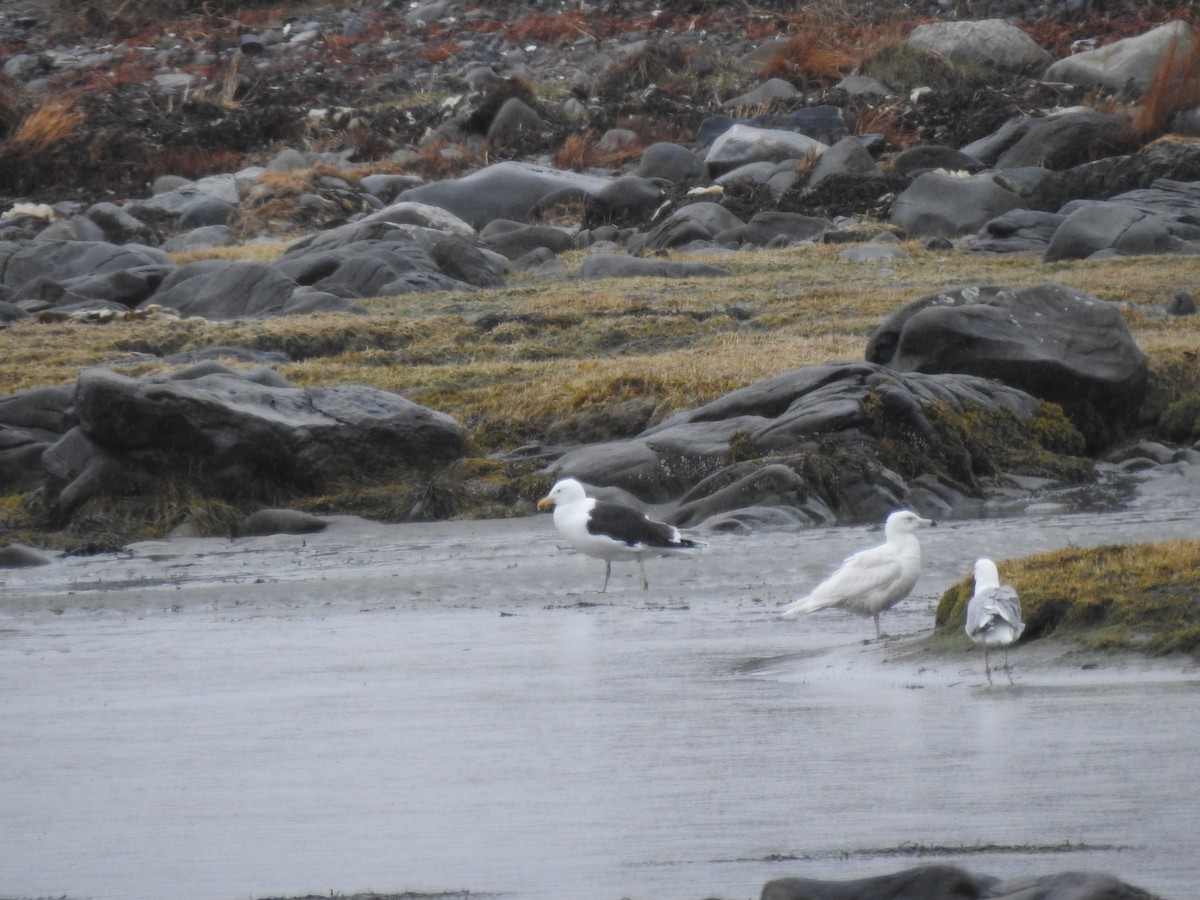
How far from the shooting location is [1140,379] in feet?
46.9

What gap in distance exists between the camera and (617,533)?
972 cm

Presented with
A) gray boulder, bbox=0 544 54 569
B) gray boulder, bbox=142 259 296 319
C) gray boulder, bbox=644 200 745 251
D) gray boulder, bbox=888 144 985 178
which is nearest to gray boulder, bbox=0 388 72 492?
gray boulder, bbox=0 544 54 569

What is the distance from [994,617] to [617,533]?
391cm

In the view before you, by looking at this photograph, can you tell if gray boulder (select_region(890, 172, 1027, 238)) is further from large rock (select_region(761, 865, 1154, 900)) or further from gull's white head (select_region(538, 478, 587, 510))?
large rock (select_region(761, 865, 1154, 900))

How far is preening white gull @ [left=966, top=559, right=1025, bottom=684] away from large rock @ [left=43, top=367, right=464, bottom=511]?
331 inches

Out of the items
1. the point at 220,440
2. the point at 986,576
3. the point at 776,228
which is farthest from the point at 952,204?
the point at 986,576

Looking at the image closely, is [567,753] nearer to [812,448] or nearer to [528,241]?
[812,448]

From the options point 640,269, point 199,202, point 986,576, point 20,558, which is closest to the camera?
point 986,576

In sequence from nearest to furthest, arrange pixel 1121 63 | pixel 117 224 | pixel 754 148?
pixel 117 224 < pixel 754 148 < pixel 1121 63

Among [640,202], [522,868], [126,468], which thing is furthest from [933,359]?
[640,202]

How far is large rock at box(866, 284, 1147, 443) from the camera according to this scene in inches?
560

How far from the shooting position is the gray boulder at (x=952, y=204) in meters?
24.3

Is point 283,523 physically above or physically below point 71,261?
below

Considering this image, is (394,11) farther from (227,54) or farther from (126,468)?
(126,468)
